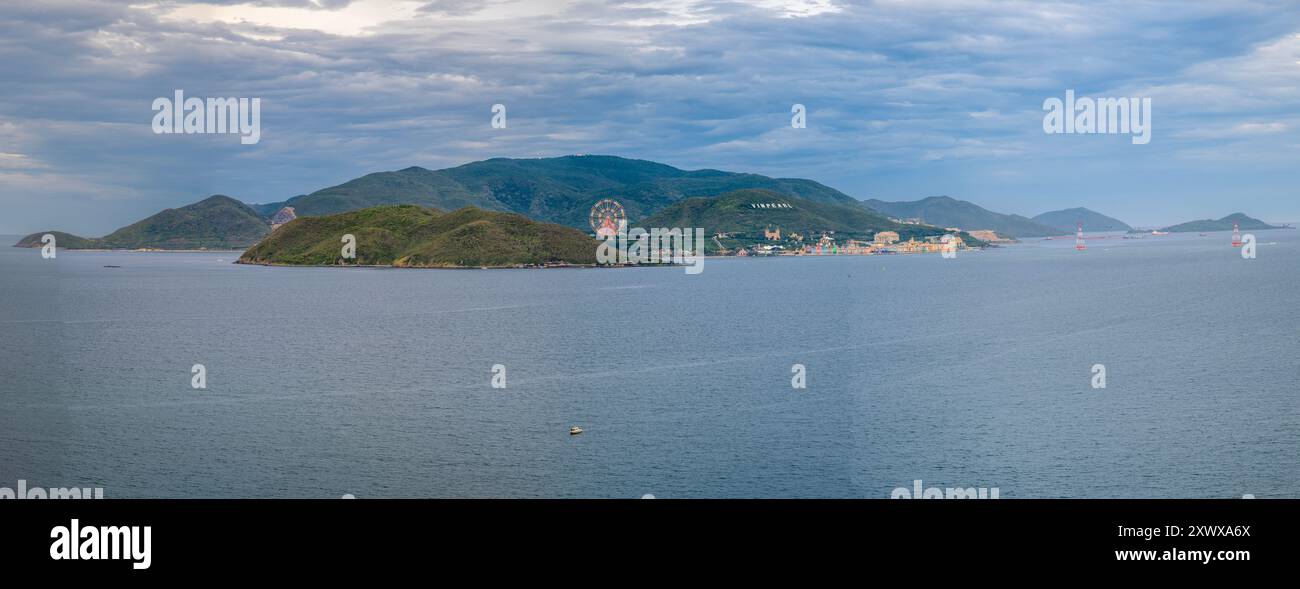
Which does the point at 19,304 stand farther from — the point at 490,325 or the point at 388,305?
the point at 490,325
